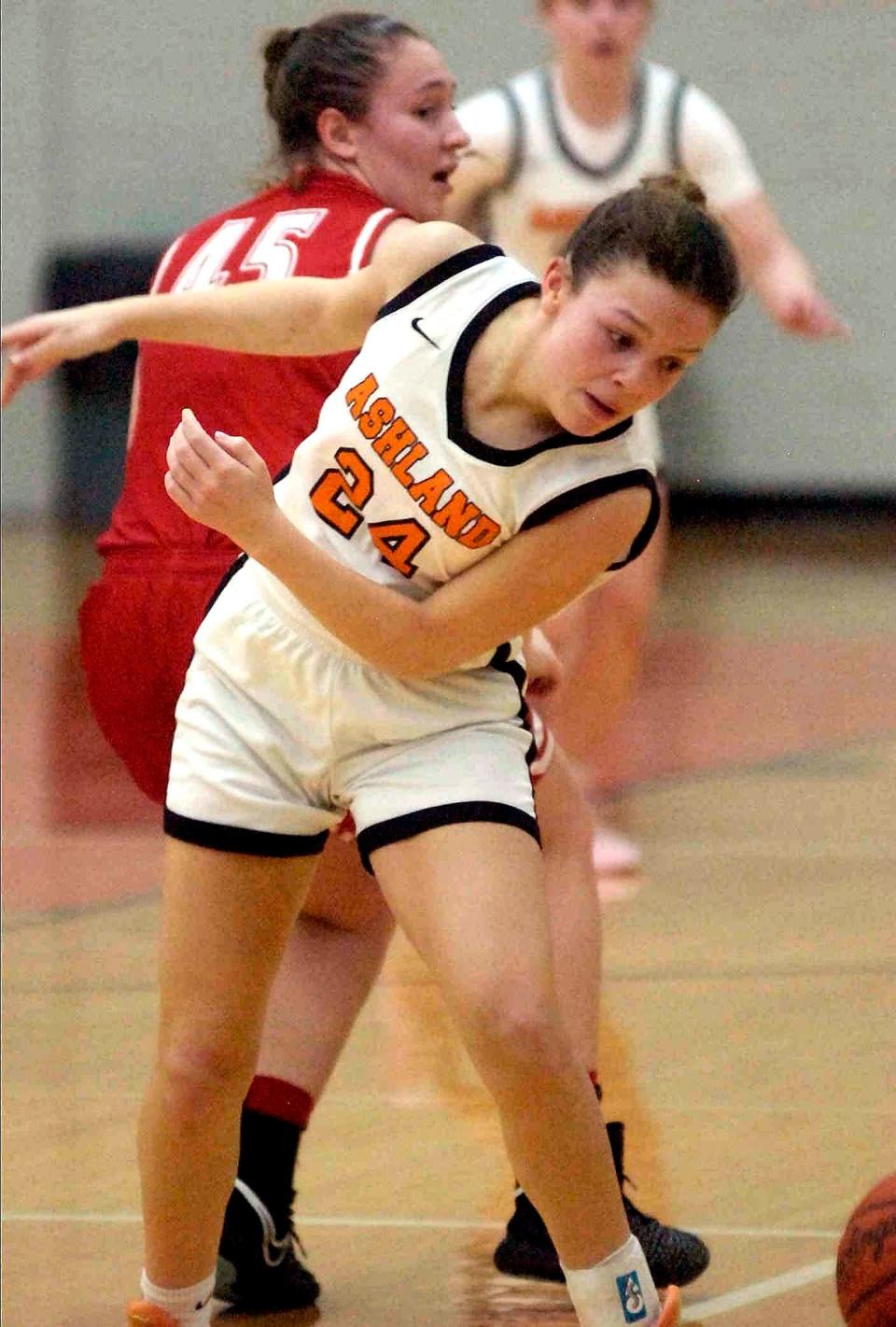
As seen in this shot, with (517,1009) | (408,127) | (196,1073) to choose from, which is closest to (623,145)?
(408,127)

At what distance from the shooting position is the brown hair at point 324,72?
138 inches

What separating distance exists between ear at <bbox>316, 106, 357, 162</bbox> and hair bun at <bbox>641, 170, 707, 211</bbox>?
0.73 metres

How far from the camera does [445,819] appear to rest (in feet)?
9.36

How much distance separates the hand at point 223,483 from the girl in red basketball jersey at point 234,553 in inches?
26.0

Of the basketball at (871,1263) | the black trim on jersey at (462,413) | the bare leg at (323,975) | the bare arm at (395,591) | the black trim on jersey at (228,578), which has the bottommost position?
the bare leg at (323,975)

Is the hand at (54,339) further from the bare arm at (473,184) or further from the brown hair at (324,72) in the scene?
the bare arm at (473,184)

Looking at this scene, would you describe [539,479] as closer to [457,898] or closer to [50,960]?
[457,898]

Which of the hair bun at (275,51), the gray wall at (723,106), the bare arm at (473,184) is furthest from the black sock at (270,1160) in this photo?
the gray wall at (723,106)

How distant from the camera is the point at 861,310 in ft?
43.9

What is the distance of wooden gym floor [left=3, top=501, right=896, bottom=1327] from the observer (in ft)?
11.7

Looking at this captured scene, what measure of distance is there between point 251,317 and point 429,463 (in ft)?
1.15

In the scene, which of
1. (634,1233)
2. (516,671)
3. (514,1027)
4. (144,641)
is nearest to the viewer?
(514,1027)

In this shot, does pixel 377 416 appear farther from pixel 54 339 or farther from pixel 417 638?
pixel 54 339

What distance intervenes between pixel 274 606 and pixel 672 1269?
115 cm
